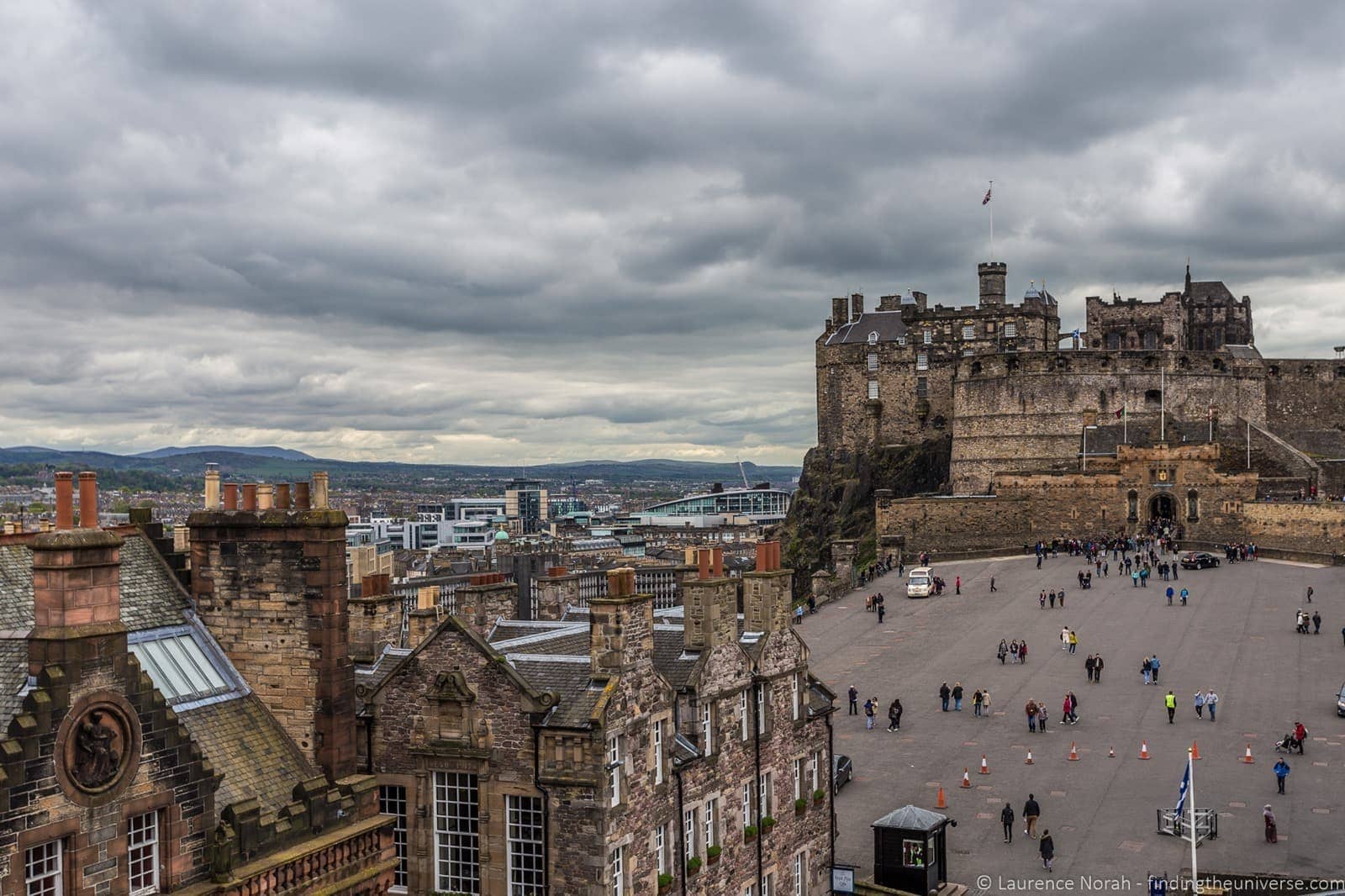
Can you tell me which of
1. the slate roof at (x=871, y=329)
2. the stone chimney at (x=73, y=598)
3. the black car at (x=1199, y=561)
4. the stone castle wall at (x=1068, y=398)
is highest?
the slate roof at (x=871, y=329)

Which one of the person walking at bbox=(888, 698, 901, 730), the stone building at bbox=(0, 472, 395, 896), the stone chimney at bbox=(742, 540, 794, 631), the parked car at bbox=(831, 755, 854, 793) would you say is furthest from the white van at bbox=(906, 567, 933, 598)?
the stone building at bbox=(0, 472, 395, 896)

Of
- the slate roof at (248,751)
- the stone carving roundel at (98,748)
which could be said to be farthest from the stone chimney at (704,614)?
the stone carving roundel at (98,748)

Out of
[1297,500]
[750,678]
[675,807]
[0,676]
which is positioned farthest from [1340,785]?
[1297,500]

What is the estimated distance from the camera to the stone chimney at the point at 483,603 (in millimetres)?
21297

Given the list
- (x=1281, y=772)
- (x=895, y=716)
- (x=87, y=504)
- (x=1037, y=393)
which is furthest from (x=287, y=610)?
(x=1037, y=393)

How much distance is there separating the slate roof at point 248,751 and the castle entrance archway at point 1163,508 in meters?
51.4

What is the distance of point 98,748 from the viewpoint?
1145cm

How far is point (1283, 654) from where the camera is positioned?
35.2 metres

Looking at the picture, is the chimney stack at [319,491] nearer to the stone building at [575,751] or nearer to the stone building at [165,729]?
the stone building at [165,729]

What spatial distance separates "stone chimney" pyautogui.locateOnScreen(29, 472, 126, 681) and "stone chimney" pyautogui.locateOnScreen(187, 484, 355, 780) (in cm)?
299

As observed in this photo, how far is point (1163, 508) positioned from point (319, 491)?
51749 mm

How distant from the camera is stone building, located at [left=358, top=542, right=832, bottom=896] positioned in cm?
1686

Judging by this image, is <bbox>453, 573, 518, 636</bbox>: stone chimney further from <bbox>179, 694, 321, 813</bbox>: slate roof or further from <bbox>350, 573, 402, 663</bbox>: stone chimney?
<bbox>179, 694, 321, 813</bbox>: slate roof

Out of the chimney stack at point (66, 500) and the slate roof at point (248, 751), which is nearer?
the chimney stack at point (66, 500)
